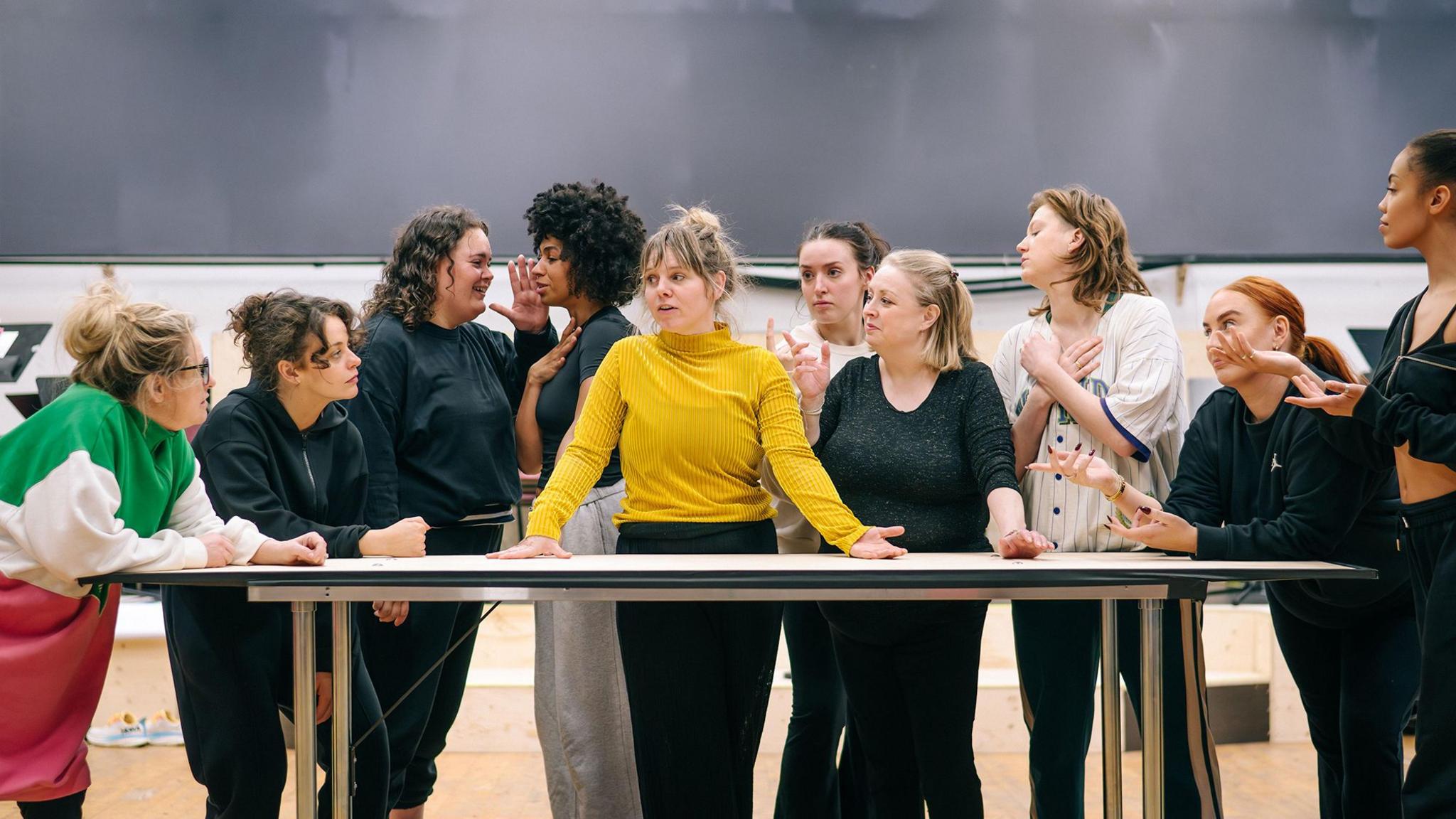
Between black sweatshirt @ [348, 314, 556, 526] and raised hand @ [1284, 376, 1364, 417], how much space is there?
1.58m

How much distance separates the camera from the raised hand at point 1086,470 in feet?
6.37

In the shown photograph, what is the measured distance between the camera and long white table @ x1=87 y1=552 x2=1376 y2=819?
64.6 inches

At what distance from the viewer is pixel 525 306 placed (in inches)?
106

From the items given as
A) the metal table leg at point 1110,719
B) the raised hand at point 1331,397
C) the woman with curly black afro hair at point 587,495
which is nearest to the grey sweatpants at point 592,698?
the woman with curly black afro hair at point 587,495

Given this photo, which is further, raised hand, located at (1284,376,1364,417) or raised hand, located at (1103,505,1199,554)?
raised hand, located at (1103,505,1199,554)

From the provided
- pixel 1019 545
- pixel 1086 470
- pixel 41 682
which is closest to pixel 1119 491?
pixel 1086 470

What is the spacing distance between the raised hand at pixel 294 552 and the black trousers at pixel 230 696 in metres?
0.07

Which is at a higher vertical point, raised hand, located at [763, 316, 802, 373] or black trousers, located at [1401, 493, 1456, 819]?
raised hand, located at [763, 316, 802, 373]

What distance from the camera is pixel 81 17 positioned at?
4.12 meters

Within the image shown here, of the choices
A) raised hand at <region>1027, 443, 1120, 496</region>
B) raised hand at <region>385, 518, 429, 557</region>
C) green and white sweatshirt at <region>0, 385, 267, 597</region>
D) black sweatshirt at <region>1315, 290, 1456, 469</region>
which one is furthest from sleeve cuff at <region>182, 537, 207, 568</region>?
black sweatshirt at <region>1315, 290, 1456, 469</region>

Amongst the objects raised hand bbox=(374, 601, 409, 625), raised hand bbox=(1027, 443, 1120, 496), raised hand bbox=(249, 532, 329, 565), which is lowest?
raised hand bbox=(374, 601, 409, 625)

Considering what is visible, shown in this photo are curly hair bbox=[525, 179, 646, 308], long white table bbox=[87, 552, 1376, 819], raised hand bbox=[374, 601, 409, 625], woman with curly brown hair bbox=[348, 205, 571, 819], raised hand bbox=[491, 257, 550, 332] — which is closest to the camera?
long white table bbox=[87, 552, 1376, 819]

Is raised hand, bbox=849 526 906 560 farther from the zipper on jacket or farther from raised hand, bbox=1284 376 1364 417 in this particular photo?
the zipper on jacket

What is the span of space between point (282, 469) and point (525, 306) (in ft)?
2.45
